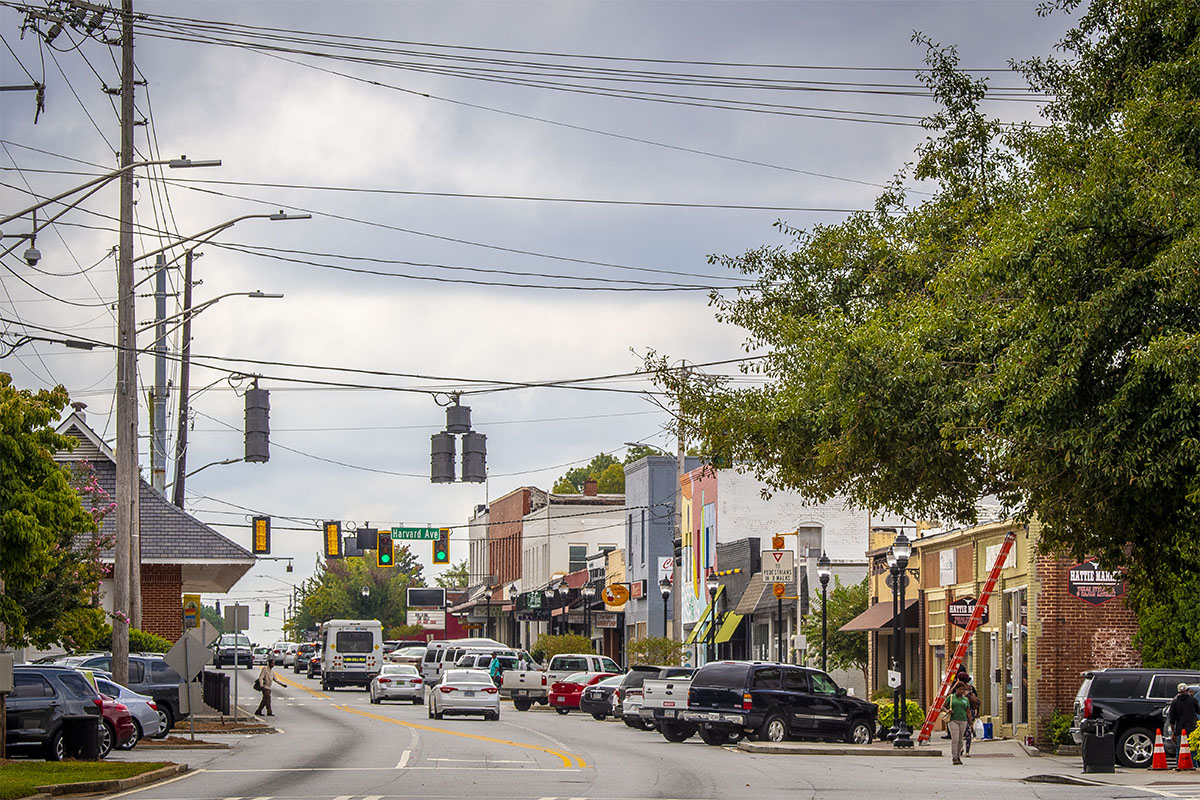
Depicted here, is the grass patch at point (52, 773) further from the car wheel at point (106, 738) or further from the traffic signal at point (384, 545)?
the traffic signal at point (384, 545)

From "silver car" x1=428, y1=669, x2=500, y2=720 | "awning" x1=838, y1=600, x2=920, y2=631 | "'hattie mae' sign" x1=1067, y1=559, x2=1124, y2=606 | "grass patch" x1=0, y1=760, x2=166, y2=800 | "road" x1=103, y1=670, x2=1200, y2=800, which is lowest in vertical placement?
"silver car" x1=428, y1=669, x2=500, y2=720

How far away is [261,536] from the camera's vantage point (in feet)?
179

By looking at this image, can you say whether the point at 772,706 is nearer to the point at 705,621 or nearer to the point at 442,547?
the point at 705,621

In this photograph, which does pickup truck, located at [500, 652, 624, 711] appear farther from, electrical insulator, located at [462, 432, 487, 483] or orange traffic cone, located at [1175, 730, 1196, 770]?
orange traffic cone, located at [1175, 730, 1196, 770]

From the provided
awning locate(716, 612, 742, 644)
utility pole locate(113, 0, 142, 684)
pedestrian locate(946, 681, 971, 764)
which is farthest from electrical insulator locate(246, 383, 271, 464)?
awning locate(716, 612, 742, 644)

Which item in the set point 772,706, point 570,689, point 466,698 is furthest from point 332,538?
point 772,706

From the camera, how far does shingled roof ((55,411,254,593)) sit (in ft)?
148

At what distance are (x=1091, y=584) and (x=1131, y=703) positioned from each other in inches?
263

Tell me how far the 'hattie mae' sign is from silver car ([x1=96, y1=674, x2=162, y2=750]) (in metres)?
19.0

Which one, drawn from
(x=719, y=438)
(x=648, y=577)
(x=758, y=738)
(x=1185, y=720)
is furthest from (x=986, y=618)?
(x=648, y=577)

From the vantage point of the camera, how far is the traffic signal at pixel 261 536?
54.0 m

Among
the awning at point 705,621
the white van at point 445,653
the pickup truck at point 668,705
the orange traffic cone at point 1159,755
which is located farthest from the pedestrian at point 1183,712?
the white van at point 445,653

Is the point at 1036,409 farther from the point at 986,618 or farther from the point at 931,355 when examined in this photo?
the point at 986,618

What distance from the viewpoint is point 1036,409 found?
1667 cm
